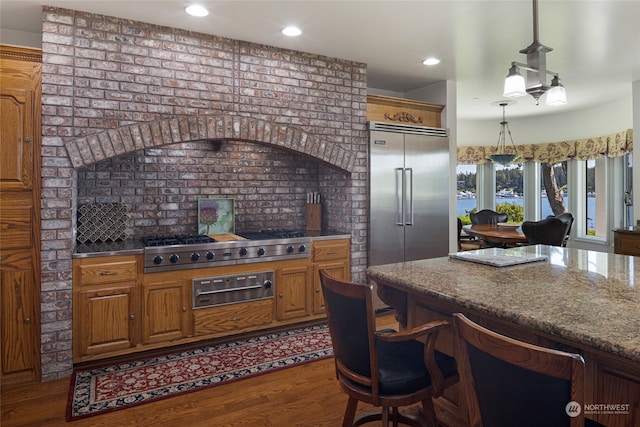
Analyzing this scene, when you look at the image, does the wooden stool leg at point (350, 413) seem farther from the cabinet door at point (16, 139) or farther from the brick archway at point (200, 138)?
the cabinet door at point (16, 139)

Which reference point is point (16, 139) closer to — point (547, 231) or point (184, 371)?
point (184, 371)

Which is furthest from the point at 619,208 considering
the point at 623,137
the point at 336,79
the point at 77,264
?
the point at 77,264

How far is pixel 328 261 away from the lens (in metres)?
4.07

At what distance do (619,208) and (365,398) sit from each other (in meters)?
6.56

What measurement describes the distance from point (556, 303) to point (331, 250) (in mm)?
2658

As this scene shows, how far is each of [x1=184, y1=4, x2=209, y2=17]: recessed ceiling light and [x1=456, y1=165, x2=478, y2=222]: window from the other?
22.1 feet

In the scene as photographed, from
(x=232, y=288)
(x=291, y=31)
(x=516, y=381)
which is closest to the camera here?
(x=516, y=381)

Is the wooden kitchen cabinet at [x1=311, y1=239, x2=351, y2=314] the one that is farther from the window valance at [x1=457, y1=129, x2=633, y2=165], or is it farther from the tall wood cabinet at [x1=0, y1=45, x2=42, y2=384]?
the window valance at [x1=457, y1=129, x2=633, y2=165]

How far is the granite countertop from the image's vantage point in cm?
128

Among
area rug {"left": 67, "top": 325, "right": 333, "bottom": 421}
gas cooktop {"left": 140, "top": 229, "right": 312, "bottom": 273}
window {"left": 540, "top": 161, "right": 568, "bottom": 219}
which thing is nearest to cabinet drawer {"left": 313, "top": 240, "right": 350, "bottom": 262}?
gas cooktop {"left": 140, "top": 229, "right": 312, "bottom": 273}

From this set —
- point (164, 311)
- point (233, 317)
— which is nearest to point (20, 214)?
point (164, 311)

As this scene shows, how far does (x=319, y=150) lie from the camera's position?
4.03 m

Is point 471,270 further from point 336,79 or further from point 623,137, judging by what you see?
point 623,137

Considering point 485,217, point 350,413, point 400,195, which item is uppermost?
point 400,195
